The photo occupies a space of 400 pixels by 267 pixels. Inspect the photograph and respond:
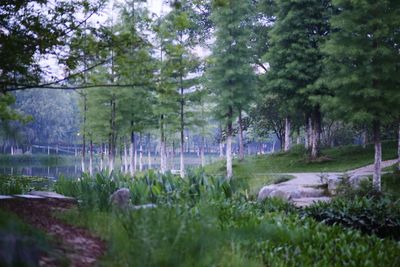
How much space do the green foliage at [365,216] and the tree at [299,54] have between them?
12835mm

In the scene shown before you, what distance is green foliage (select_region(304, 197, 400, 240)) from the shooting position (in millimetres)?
6477

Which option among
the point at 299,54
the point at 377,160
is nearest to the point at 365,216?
the point at 377,160

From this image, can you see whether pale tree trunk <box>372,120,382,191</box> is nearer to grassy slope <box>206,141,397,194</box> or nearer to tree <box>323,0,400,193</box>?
tree <box>323,0,400,193</box>

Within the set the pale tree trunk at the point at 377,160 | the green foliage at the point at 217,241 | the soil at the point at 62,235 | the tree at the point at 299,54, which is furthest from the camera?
the tree at the point at 299,54

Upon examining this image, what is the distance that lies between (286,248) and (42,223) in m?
2.73

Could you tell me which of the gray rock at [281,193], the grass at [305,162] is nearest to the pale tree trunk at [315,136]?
the grass at [305,162]

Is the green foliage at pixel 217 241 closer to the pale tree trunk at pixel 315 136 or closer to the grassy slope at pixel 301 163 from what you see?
the grassy slope at pixel 301 163

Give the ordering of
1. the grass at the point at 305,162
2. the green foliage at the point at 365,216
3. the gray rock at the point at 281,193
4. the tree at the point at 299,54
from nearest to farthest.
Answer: the green foliage at the point at 365,216
the gray rock at the point at 281,193
the grass at the point at 305,162
the tree at the point at 299,54

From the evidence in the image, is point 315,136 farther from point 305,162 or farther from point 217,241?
point 217,241

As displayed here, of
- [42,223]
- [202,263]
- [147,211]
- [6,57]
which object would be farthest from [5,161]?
[202,263]

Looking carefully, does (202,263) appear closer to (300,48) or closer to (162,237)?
(162,237)

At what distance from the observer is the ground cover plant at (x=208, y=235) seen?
92.8 inches

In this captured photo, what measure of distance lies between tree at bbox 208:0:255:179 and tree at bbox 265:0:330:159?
60.6 inches

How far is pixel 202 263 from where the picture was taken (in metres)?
2.34
